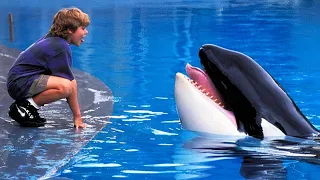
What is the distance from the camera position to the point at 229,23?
18.5 metres

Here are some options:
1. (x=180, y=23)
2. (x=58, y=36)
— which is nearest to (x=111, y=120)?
(x=58, y=36)

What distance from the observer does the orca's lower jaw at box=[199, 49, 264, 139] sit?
558cm

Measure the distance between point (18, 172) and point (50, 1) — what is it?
2420cm

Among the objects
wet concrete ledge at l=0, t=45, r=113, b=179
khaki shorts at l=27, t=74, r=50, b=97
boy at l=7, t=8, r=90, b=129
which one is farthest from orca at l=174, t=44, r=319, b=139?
khaki shorts at l=27, t=74, r=50, b=97

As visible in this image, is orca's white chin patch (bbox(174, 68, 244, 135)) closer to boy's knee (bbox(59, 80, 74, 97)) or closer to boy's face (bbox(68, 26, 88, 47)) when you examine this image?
boy's knee (bbox(59, 80, 74, 97))

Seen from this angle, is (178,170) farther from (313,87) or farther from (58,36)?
(313,87)

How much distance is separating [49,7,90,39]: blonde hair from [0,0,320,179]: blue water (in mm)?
995

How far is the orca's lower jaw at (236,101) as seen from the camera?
18.3ft

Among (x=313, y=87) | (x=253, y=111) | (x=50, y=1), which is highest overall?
(x=253, y=111)

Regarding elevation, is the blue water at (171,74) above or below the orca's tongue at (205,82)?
below

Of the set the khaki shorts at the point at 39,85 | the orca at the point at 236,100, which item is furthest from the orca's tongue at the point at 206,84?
the khaki shorts at the point at 39,85

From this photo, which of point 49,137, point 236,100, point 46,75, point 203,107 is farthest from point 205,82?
point 46,75

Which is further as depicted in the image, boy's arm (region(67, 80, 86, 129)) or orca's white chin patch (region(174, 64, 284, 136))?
boy's arm (region(67, 80, 86, 129))

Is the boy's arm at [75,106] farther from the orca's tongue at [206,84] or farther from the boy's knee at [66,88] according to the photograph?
the orca's tongue at [206,84]
